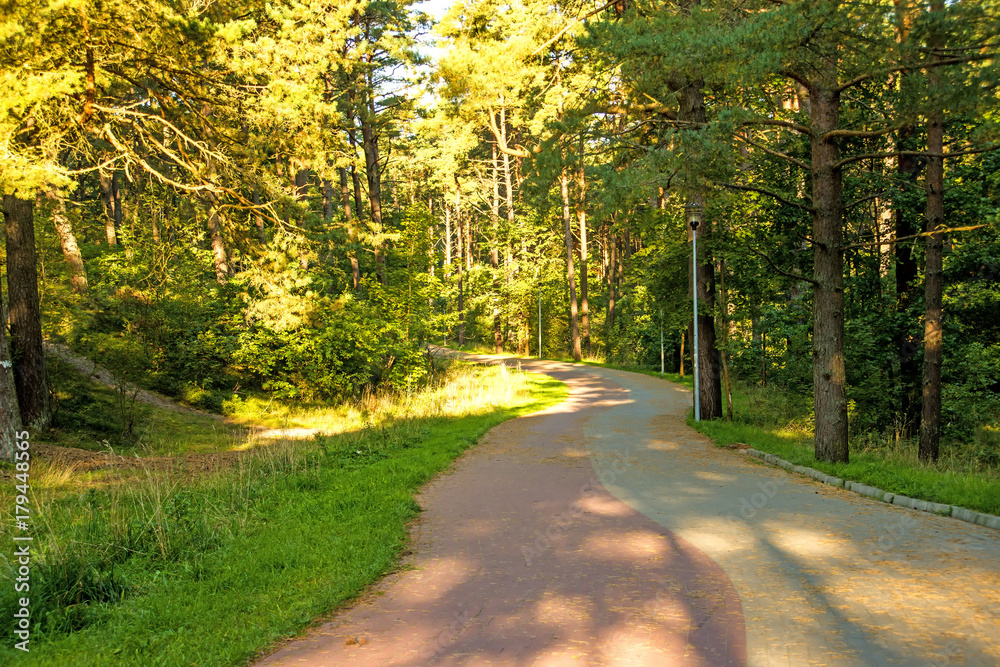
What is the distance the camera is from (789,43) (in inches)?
389

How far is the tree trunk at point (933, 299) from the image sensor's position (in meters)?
12.6

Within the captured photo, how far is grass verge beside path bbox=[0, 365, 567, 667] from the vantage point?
4828mm

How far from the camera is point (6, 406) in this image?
1074 cm

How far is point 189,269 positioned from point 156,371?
423cm

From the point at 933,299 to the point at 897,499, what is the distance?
598 centimetres

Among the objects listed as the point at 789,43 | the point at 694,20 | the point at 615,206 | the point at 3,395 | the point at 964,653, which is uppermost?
the point at 694,20

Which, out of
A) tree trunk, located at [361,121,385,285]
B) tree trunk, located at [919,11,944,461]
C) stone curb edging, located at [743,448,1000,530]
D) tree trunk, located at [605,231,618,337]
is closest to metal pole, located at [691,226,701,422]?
tree trunk, located at [919,11,944,461]

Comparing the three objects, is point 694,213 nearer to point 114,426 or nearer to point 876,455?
point 876,455

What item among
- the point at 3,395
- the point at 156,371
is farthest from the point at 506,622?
the point at 156,371

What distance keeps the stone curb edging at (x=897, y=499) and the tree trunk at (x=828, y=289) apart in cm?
70

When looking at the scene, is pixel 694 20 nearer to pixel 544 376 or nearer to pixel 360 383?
pixel 360 383

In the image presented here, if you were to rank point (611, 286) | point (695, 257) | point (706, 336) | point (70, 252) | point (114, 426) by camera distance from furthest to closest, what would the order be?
1. point (611, 286)
2. point (70, 252)
3. point (706, 336)
4. point (695, 257)
5. point (114, 426)

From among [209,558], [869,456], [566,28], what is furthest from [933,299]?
[209,558]

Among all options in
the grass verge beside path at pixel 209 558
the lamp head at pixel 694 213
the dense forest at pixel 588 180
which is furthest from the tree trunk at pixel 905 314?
the grass verge beside path at pixel 209 558
